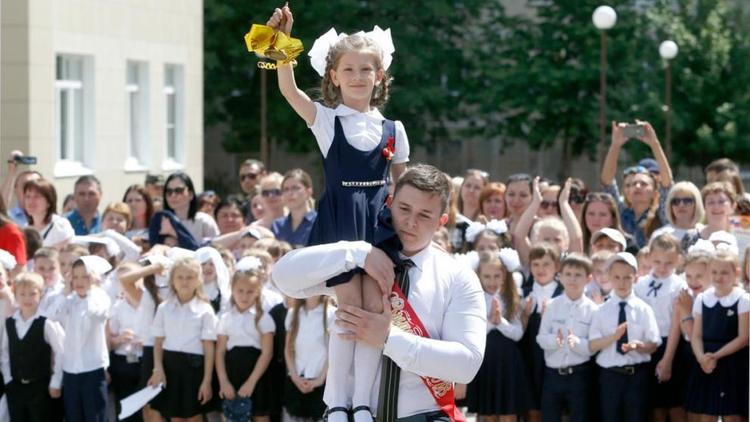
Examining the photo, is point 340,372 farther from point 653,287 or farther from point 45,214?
point 45,214

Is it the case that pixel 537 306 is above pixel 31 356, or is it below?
above

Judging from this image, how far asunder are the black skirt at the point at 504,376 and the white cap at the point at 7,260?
3249mm

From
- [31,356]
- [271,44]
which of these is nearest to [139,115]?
[31,356]

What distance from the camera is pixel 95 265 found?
9.19 metres

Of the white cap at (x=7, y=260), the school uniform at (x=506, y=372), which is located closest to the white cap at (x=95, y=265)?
the white cap at (x=7, y=260)

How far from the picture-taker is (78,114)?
69.3 feet

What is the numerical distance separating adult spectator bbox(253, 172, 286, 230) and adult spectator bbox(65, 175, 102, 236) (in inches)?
59.2

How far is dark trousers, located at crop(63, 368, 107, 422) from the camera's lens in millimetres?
9078

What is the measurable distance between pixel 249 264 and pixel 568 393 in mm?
2220

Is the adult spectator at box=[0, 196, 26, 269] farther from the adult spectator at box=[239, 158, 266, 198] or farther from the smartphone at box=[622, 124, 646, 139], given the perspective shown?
the smartphone at box=[622, 124, 646, 139]

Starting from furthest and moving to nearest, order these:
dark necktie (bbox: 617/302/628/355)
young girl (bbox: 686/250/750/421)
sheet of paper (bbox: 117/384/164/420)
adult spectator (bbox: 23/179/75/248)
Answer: adult spectator (bbox: 23/179/75/248), sheet of paper (bbox: 117/384/164/420), dark necktie (bbox: 617/302/628/355), young girl (bbox: 686/250/750/421)

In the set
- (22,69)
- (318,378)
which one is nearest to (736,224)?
(318,378)

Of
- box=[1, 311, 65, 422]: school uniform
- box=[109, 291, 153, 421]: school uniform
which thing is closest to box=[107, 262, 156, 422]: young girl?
box=[109, 291, 153, 421]: school uniform

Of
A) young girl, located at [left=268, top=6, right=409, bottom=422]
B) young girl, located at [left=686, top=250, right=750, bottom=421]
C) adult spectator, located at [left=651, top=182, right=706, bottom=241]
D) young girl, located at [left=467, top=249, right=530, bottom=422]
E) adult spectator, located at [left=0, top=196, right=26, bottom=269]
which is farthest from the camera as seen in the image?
adult spectator, located at [left=0, top=196, right=26, bottom=269]
